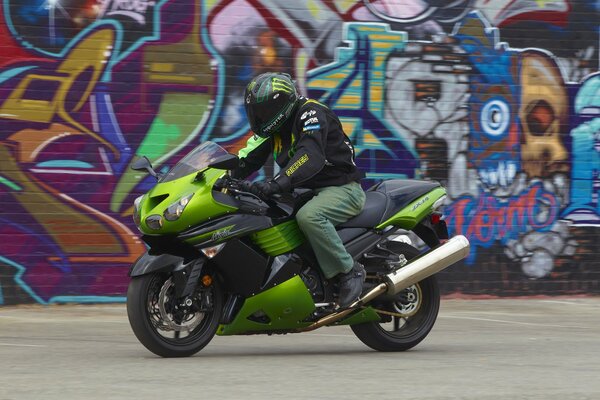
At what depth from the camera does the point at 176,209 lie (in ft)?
23.6

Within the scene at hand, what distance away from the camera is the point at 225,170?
299 inches

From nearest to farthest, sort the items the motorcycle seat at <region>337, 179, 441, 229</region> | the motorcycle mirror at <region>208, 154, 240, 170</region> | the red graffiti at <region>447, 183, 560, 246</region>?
1. the motorcycle mirror at <region>208, 154, 240, 170</region>
2. the motorcycle seat at <region>337, 179, 441, 229</region>
3. the red graffiti at <region>447, 183, 560, 246</region>

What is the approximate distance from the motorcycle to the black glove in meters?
0.09

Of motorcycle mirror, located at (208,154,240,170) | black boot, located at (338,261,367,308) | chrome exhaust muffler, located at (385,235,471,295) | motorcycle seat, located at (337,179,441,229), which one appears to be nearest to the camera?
motorcycle mirror, located at (208,154,240,170)

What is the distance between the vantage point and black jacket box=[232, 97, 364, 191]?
24.9 ft

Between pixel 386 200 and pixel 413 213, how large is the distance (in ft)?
0.71

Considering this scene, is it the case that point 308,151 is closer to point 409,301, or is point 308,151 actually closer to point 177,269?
point 177,269

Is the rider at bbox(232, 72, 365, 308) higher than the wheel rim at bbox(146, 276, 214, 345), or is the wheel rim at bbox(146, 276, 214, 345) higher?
the rider at bbox(232, 72, 365, 308)

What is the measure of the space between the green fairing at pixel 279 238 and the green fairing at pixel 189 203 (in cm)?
33

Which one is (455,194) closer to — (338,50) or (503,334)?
(338,50)

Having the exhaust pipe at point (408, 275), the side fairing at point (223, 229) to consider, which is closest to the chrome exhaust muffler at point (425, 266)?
the exhaust pipe at point (408, 275)

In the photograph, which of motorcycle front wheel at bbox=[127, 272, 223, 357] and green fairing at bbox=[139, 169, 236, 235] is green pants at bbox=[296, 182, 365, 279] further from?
motorcycle front wheel at bbox=[127, 272, 223, 357]

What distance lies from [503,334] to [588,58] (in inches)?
189

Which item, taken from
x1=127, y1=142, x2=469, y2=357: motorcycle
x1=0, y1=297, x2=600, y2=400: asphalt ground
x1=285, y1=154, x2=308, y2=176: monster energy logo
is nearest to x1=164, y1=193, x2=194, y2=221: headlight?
x1=127, y1=142, x2=469, y2=357: motorcycle
